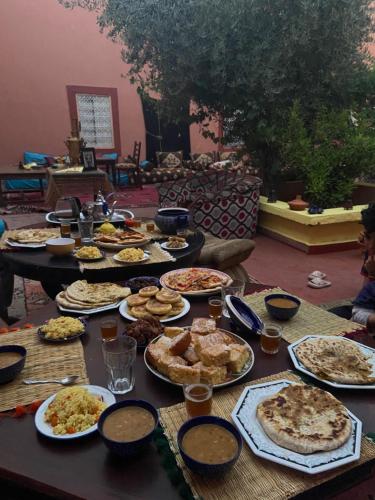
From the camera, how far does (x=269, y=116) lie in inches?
215

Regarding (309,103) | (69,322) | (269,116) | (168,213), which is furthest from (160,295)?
(309,103)

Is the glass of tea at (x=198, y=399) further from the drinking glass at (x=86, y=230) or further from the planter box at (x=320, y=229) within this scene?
the planter box at (x=320, y=229)

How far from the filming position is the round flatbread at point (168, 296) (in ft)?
5.08

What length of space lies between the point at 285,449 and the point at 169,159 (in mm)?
9664

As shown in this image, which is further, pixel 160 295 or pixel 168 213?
pixel 168 213

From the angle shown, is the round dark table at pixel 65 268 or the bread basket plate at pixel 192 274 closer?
the bread basket plate at pixel 192 274

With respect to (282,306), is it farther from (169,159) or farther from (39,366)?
(169,159)

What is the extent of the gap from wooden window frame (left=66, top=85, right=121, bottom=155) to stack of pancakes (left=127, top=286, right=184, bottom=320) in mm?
8597

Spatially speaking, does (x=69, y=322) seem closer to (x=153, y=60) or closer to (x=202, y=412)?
(x=202, y=412)

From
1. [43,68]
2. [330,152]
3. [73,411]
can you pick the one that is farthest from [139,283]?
[43,68]

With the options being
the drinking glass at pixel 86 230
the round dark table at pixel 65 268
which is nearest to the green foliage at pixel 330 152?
the round dark table at pixel 65 268

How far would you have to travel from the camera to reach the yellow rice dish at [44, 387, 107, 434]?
0.92 m

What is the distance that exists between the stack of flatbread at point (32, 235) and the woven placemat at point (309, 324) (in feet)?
4.85

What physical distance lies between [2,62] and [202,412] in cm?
988
